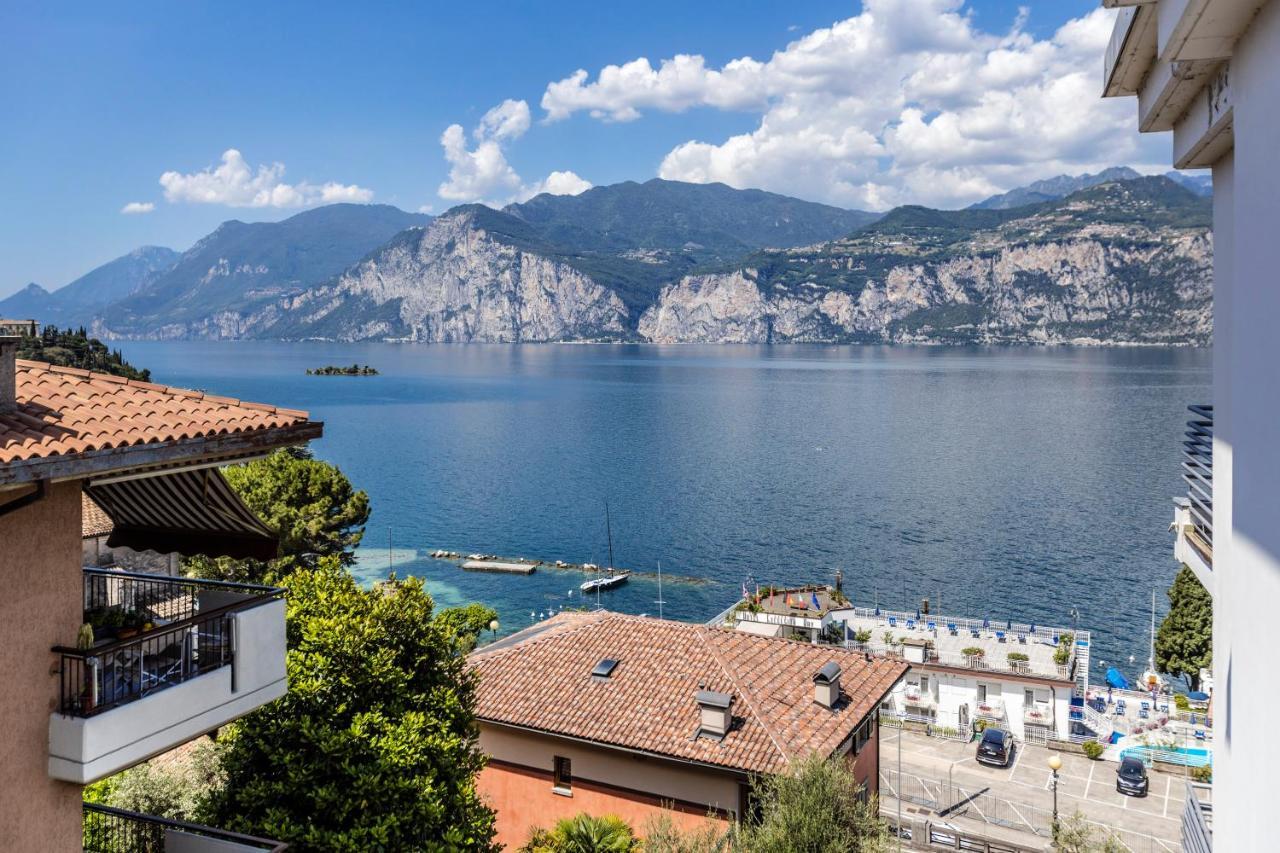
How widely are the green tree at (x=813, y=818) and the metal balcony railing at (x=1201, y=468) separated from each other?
7297 millimetres

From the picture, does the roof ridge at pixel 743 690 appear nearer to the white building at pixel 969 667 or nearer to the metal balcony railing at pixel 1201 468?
the metal balcony railing at pixel 1201 468

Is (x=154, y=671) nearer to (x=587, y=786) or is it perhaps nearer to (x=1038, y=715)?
(x=587, y=786)

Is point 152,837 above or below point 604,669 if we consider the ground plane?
above

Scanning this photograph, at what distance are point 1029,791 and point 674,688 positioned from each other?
57.9 feet

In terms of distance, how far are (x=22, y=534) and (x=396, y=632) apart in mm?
7140

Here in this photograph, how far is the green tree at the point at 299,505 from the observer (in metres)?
39.1

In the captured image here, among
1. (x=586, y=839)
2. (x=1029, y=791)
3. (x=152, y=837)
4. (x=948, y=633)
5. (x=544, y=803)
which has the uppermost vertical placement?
(x=152, y=837)

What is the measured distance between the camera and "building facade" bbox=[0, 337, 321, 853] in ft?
19.7

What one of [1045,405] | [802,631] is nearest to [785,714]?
[802,631]

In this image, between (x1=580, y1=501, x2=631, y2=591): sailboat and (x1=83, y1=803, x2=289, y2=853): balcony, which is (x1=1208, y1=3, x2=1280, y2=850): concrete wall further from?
(x1=580, y1=501, x2=631, y2=591): sailboat

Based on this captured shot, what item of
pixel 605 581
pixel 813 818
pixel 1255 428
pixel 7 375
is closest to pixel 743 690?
pixel 813 818

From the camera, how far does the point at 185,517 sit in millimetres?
8117

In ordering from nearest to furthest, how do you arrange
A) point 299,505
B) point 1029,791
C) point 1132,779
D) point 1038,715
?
point 1132,779 < point 1029,791 < point 1038,715 < point 299,505

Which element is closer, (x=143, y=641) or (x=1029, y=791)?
(x=143, y=641)
